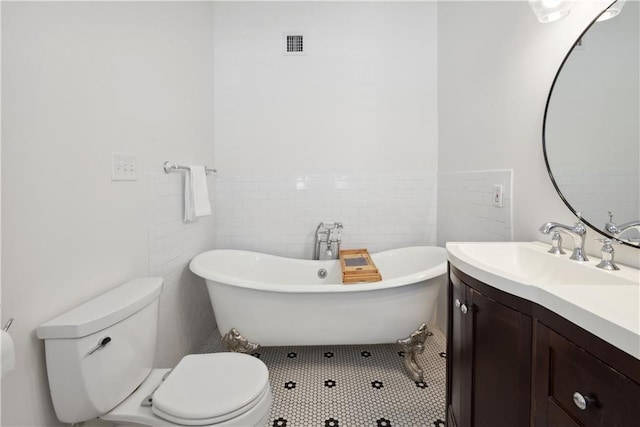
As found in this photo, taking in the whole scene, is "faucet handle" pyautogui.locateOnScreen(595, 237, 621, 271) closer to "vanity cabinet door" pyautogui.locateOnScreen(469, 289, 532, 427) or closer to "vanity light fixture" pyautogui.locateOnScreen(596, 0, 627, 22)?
"vanity cabinet door" pyautogui.locateOnScreen(469, 289, 532, 427)

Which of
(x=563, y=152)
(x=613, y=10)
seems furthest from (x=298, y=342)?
(x=613, y=10)

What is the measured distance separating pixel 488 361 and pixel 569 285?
347 mm

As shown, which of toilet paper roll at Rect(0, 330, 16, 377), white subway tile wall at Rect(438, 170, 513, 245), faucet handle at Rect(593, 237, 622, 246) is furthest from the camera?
white subway tile wall at Rect(438, 170, 513, 245)

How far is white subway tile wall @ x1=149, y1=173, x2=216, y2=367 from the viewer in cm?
167

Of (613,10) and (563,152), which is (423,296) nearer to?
(563,152)

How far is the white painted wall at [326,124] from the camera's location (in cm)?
256

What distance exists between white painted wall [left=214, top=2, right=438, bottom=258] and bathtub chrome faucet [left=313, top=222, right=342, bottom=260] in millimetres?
81

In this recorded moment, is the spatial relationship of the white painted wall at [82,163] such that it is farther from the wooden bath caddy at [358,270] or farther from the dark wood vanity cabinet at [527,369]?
the dark wood vanity cabinet at [527,369]

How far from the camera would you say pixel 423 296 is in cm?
180

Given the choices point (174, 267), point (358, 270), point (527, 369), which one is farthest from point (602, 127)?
point (174, 267)

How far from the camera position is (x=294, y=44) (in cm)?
260

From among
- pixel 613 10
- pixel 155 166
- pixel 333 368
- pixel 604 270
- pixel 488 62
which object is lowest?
pixel 333 368

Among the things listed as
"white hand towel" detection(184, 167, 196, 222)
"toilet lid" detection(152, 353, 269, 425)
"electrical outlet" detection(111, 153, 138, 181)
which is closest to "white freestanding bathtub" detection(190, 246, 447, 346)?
"white hand towel" detection(184, 167, 196, 222)

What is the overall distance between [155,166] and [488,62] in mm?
2079
